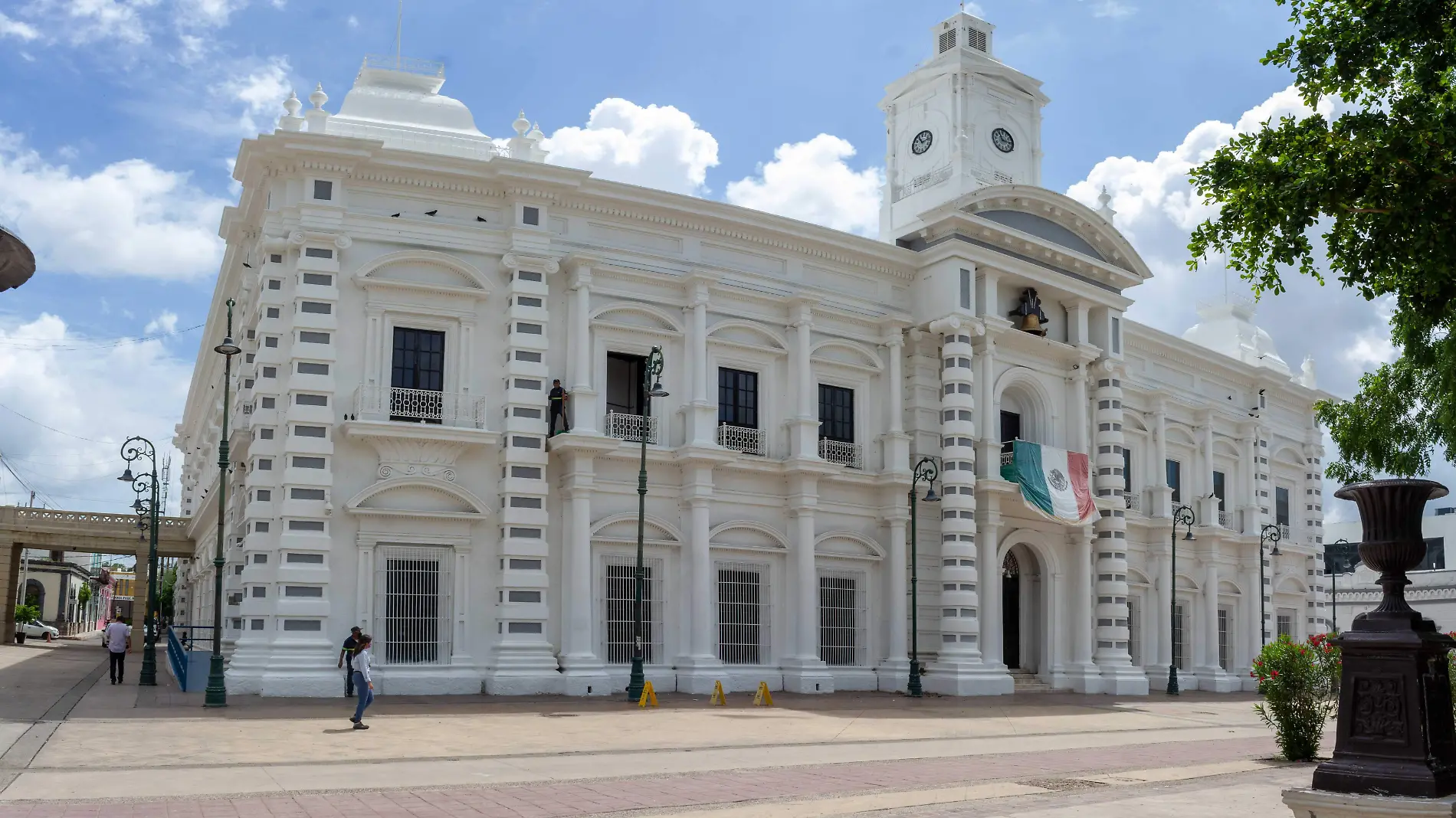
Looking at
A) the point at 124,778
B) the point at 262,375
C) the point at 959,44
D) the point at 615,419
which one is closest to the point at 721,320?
the point at 615,419

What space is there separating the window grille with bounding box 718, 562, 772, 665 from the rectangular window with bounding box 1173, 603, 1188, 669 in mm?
15859

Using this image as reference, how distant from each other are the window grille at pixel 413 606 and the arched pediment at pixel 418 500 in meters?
0.75

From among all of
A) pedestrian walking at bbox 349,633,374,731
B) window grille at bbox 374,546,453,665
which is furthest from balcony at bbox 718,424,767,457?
pedestrian walking at bbox 349,633,374,731

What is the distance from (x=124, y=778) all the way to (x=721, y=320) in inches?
712

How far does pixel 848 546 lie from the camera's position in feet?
99.3

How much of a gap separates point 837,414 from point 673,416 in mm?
4524

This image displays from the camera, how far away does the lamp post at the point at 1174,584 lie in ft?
114

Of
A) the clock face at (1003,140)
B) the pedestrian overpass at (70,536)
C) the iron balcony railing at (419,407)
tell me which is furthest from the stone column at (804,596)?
the pedestrian overpass at (70,536)

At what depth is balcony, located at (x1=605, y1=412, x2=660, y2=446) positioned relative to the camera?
89.4 ft

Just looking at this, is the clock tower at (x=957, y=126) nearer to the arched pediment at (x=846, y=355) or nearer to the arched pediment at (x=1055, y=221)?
the arched pediment at (x=1055, y=221)

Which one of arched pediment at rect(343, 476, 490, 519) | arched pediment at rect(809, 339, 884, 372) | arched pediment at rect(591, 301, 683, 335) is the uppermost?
arched pediment at rect(591, 301, 683, 335)

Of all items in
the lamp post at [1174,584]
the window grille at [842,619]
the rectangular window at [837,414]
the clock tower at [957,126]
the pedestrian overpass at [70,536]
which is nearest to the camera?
the window grille at [842,619]

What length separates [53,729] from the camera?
1689 cm

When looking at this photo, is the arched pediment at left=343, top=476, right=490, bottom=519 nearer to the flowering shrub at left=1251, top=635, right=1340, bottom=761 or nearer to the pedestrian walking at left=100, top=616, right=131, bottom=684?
the pedestrian walking at left=100, top=616, right=131, bottom=684
